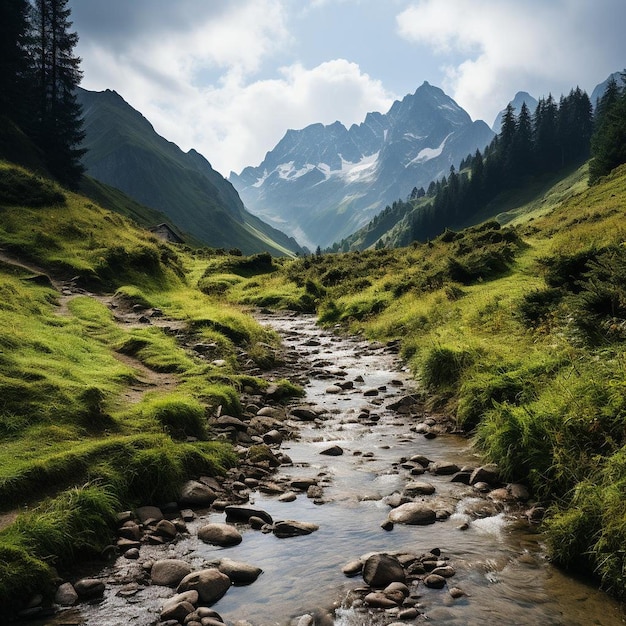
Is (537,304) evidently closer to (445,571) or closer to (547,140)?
(445,571)

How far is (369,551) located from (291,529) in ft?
4.18

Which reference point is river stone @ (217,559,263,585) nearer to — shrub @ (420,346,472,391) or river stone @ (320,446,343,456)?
river stone @ (320,446,343,456)

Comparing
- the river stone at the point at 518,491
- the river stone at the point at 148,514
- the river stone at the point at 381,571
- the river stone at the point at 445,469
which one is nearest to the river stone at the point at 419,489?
the river stone at the point at 445,469

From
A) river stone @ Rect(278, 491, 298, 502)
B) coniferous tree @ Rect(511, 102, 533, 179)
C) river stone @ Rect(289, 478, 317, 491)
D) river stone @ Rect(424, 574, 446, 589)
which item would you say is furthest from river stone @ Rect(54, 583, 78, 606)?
coniferous tree @ Rect(511, 102, 533, 179)

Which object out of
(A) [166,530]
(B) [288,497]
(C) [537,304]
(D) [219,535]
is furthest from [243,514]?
(C) [537,304]

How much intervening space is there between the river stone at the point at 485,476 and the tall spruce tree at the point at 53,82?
6807 centimetres

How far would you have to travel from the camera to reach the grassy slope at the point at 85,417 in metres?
6.35

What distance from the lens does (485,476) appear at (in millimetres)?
8789

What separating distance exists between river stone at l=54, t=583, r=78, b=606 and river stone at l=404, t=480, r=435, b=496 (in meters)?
5.37

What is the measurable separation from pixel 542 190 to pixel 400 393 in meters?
154

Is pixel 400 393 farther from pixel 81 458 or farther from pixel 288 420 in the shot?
pixel 81 458

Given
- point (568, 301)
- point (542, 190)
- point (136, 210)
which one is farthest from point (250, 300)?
point (542, 190)

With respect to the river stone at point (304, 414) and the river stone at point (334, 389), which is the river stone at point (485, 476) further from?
the river stone at point (334, 389)

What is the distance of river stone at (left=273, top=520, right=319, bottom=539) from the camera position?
7.30 meters
